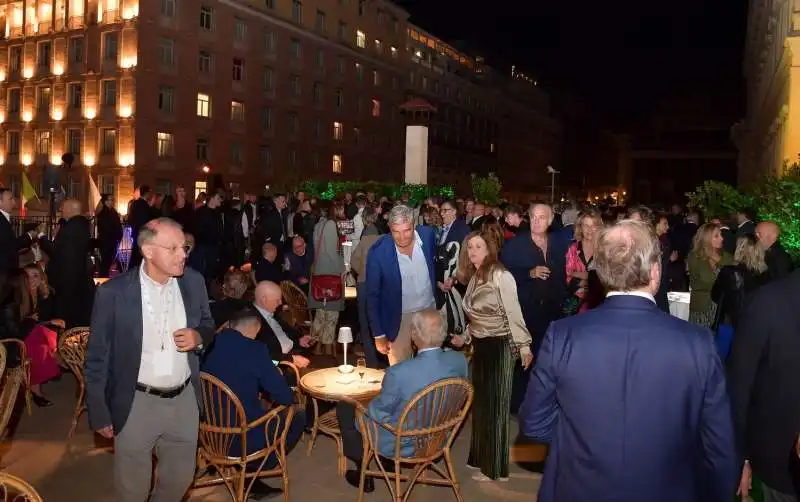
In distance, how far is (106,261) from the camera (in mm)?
14430

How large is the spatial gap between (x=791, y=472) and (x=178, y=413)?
3.13m

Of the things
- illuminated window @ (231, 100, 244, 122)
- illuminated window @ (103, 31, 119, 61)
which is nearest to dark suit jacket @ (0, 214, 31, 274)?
illuminated window @ (103, 31, 119, 61)

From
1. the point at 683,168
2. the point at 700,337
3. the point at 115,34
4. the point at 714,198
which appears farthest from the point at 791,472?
the point at 683,168

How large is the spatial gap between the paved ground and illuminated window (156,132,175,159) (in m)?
32.3

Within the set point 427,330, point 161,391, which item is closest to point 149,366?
point 161,391

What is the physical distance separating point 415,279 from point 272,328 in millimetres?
1328

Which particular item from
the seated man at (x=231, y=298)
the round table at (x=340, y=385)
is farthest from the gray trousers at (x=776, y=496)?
the seated man at (x=231, y=298)

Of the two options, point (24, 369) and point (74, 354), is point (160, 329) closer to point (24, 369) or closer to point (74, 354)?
point (74, 354)

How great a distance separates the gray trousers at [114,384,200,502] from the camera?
12.9 feet

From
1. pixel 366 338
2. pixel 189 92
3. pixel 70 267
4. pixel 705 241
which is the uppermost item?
pixel 189 92

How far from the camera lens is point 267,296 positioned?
604 centimetres

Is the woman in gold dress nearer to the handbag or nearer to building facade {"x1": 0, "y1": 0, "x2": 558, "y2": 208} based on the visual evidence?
the handbag

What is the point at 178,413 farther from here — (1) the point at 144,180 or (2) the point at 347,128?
(2) the point at 347,128

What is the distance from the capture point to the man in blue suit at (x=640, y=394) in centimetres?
246
